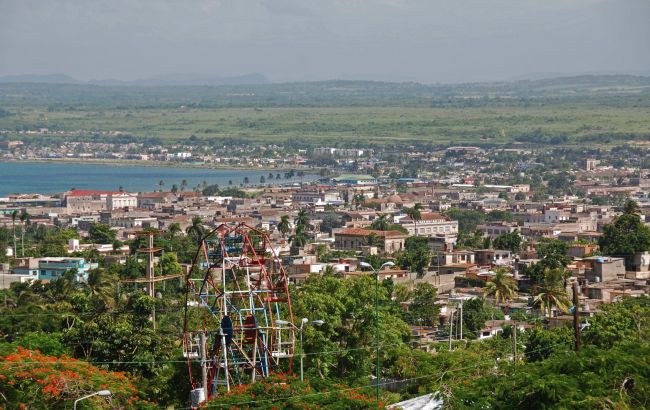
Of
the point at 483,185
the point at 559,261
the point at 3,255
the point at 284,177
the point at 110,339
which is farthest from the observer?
the point at 284,177

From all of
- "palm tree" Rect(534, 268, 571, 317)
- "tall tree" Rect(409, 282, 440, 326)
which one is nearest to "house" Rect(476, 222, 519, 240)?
"tall tree" Rect(409, 282, 440, 326)

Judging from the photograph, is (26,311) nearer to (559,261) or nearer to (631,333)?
(631,333)

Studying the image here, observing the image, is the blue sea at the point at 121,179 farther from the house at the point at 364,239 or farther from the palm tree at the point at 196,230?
the palm tree at the point at 196,230

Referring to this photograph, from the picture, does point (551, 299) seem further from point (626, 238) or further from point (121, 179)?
point (121, 179)

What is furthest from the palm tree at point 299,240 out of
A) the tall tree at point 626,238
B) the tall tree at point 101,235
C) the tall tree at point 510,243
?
the tall tree at point 626,238

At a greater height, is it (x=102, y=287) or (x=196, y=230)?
(x=102, y=287)

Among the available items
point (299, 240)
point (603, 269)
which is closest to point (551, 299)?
point (603, 269)

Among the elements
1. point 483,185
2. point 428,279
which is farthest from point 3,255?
point 483,185
